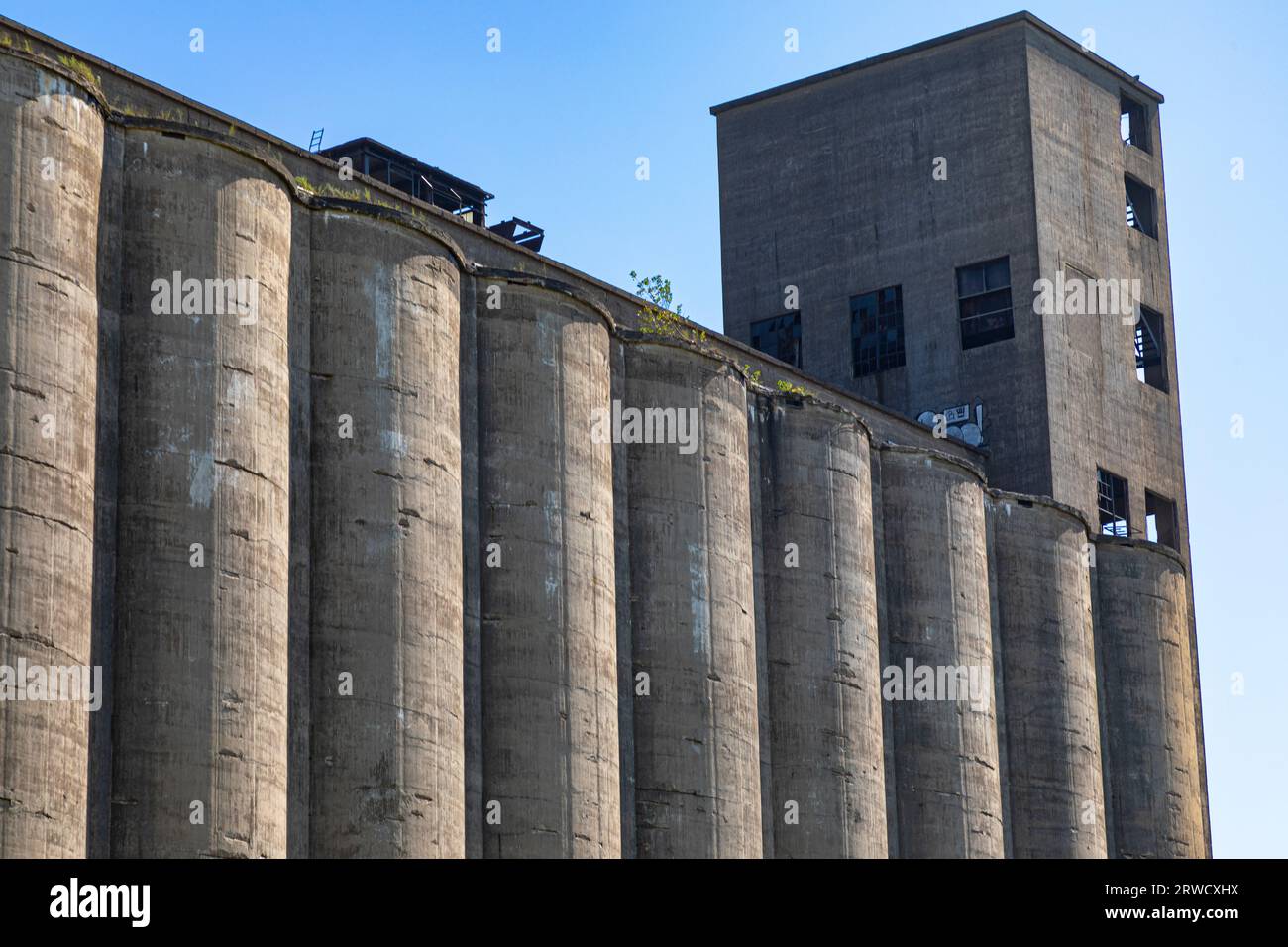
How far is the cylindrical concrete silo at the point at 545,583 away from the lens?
34062 millimetres

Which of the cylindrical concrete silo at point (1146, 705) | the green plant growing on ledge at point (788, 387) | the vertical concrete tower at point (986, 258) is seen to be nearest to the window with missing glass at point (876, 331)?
the vertical concrete tower at point (986, 258)

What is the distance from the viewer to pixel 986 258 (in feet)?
187

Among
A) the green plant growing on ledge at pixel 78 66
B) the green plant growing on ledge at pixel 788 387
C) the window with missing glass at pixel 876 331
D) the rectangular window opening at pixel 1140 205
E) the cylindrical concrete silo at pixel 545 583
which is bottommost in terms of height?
the cylindrical concrete silo at pixel 545 583

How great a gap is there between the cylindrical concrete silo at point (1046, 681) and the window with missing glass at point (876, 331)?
30.5 feet

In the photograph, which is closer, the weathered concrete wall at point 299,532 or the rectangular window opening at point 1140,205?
the weathered concrete wall at point 299,532

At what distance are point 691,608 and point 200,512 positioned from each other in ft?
34.7

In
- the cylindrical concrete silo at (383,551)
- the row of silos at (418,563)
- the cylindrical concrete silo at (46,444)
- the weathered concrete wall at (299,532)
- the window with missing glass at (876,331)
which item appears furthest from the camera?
the window with missing glass at (876,331)

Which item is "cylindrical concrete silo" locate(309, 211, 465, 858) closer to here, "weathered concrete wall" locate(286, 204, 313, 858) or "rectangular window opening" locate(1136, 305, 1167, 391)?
"weathered concrete wall" locate(286, 204, 313, 858)

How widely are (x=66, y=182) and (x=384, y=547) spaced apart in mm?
6577

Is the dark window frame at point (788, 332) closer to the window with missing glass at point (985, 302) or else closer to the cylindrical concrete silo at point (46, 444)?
the window with missing glass at point (985, 302)

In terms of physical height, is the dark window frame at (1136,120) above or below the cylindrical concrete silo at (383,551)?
above

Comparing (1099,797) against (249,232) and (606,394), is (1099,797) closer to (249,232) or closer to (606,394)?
(606,394)

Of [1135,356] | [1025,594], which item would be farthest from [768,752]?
[1135,356]

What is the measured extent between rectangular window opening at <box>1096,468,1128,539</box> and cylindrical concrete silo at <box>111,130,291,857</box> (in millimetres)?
29559
